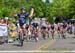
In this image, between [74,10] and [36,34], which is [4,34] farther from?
[74,10]

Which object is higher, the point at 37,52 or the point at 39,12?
the point at 39,12

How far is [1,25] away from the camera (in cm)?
2120

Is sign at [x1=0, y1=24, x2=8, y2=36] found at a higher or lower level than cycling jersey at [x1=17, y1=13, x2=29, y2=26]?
lower

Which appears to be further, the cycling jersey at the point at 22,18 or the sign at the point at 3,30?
the sign at the point at 3,30

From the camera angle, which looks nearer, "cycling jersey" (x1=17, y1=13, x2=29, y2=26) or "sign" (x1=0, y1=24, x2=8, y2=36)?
"cycling jersey" (x1=17, y1=13, x2=29, y2=26)

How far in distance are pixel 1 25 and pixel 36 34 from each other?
386 cm

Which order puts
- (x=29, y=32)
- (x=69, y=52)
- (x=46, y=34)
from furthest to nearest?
1. (x=46, y=34)
2. (x=29, y=32)
3. (x=69, y=52)

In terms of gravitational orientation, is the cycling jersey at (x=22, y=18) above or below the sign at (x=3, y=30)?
above

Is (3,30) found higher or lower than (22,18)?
lower

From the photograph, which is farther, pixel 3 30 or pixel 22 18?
pixel 3 30

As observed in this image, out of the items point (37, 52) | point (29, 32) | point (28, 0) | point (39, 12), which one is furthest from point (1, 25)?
point (39, 12)

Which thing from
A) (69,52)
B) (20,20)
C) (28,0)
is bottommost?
(69,52)

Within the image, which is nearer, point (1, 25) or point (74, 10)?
point (1, 25)

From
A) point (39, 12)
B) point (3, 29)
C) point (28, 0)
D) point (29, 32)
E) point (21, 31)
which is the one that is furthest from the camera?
point (39, 12)
